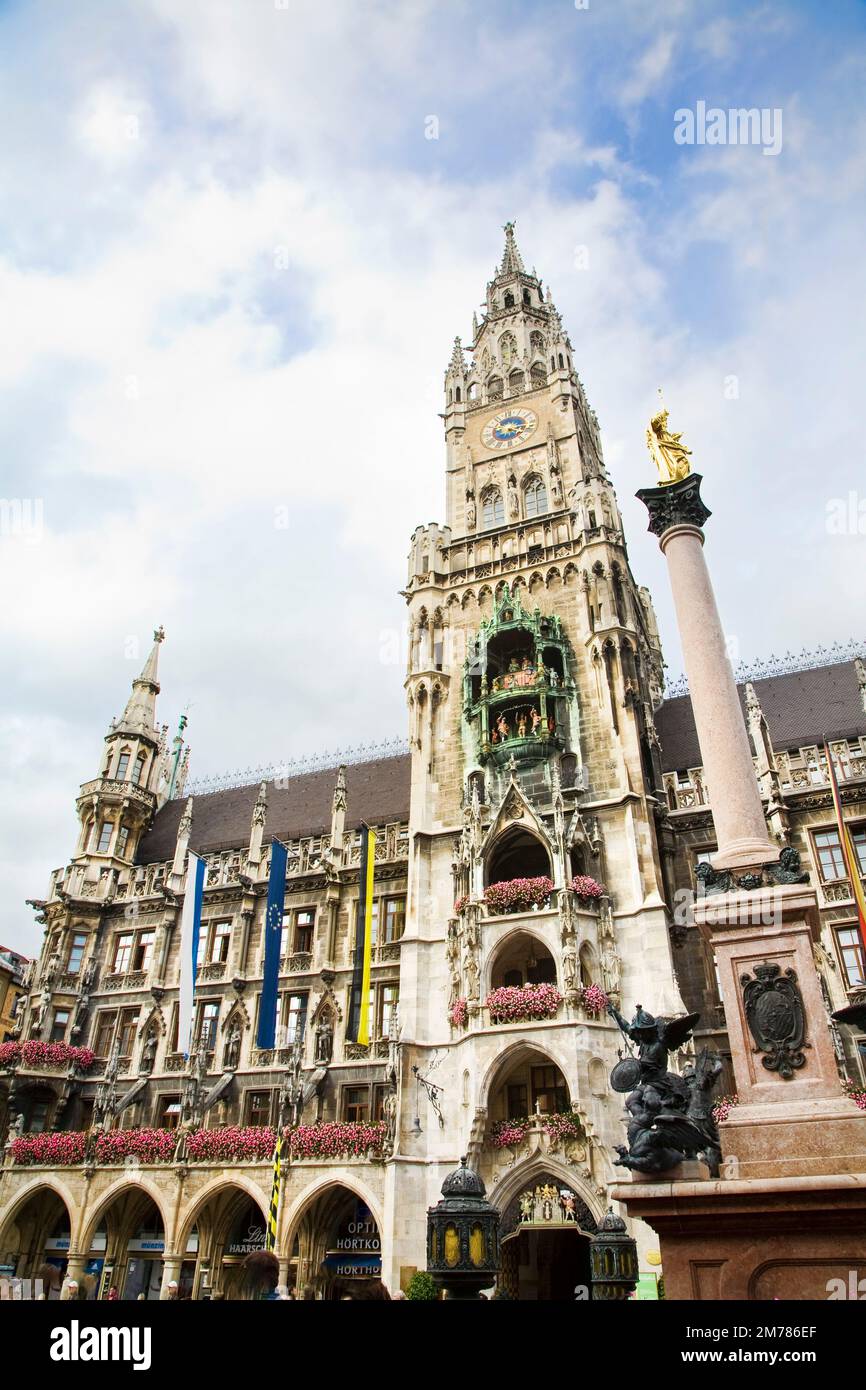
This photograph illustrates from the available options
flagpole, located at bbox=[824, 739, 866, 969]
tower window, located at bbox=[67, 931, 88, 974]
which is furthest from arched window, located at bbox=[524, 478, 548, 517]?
tower window, located at bbox=[67, 931, 88, 974]

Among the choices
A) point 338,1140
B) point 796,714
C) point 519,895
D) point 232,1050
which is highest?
point 796,714

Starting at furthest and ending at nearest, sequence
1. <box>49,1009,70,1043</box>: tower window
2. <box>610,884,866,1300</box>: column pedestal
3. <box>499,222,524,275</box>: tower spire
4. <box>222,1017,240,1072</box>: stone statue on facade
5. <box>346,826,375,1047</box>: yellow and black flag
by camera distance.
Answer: <box>499,222,524,275</box>: tower spire → <box>49,1009,70,1043</box>: tower window → <box>222,1017,240,1072</box>: stone statue on facade → <box>346,826,375,1047</box>: yellow and black flag → <box>610,884,866,1300</box>: column pedestal

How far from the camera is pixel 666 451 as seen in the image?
16438mm

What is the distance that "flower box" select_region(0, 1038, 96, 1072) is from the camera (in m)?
30.9

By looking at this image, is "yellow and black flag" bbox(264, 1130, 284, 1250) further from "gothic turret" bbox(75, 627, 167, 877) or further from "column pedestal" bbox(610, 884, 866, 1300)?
"column pedestal" bbox(610, 884, 866, 1300)

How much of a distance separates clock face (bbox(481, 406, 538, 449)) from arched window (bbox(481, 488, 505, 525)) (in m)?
2.48

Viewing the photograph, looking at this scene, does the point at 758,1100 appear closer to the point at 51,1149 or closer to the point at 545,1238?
the point at 545,1238

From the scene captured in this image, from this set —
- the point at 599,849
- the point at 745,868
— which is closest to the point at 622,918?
the point at 599,849

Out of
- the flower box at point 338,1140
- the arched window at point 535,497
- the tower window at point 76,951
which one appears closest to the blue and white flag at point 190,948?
the flower box at point 338,1140

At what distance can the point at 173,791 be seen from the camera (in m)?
47.1

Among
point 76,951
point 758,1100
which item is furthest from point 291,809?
point 758,1100

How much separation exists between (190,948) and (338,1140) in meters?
7.41
